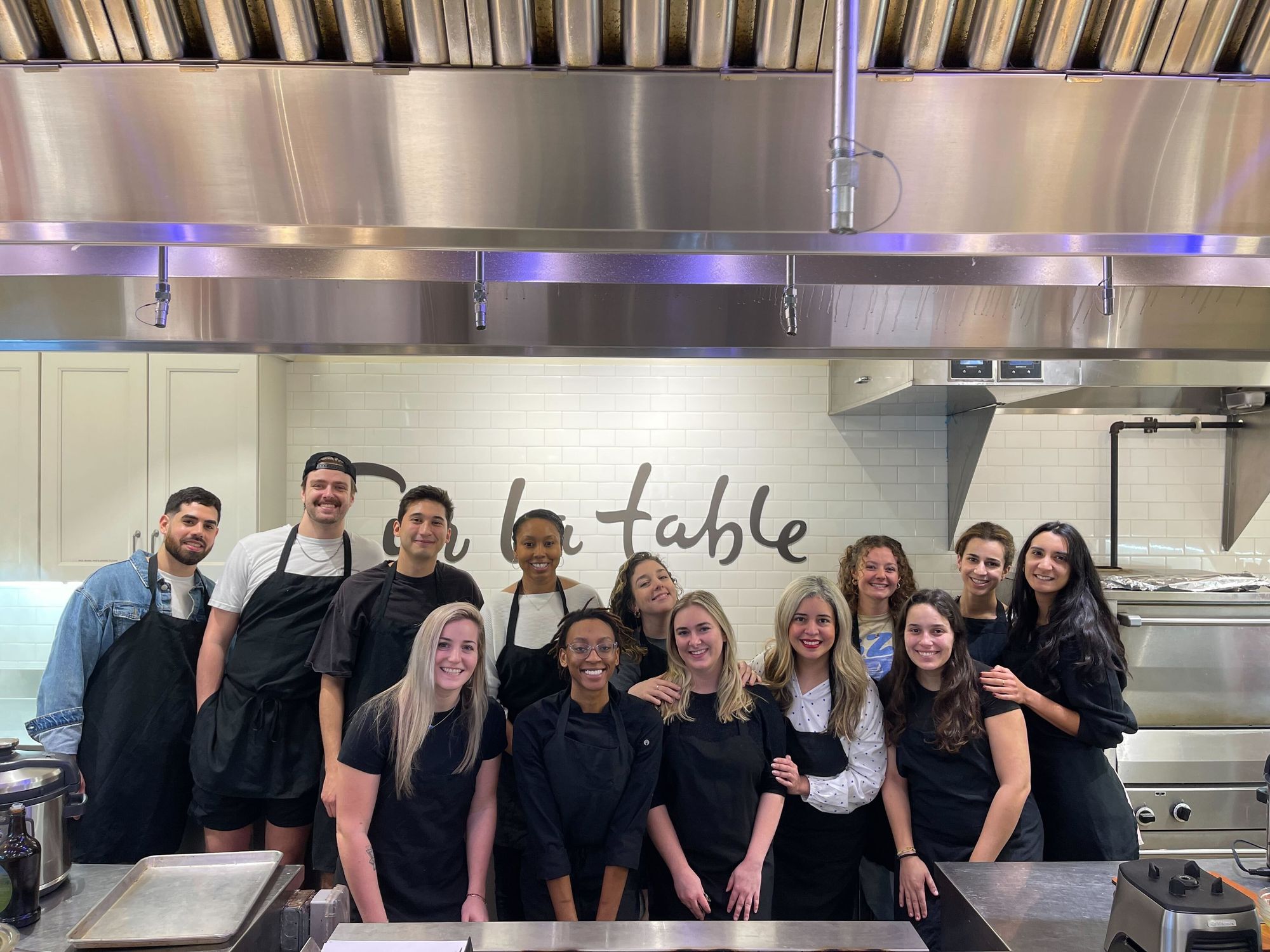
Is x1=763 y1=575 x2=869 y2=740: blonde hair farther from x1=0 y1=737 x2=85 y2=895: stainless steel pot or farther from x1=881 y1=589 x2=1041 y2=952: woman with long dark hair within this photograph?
x1=0 y1=737 x2=85 y2=895: stainless steel pot

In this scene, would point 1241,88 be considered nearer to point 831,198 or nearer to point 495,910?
point 831,198

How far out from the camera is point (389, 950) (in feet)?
4.82

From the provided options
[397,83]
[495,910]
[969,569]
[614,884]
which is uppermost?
[397,83]

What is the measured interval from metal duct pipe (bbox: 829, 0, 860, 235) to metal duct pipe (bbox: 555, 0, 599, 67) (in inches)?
15.2

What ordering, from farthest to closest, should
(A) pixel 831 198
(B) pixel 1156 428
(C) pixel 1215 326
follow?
(B) pixel 1156 428 → (C) pixel 1215 326 → (A) pixel 831 198

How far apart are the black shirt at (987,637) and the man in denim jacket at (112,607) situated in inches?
89.4

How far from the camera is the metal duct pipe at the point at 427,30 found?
1.19 meters

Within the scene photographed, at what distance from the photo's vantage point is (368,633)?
8.68ft

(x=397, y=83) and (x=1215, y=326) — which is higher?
(x=397, y=83)

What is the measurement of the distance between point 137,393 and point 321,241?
3.08 m

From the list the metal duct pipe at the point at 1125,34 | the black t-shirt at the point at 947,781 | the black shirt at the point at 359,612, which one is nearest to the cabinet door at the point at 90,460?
the black shirt at the point at 359,612

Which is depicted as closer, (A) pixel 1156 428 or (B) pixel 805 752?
(B) pixel 805 752

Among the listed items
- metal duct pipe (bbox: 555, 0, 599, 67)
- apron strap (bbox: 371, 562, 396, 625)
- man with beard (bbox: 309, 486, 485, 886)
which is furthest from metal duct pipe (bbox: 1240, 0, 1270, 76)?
apron strap (bbox: 371, 562, 396, 625)

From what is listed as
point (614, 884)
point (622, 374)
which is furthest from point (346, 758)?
point (622, 374)
